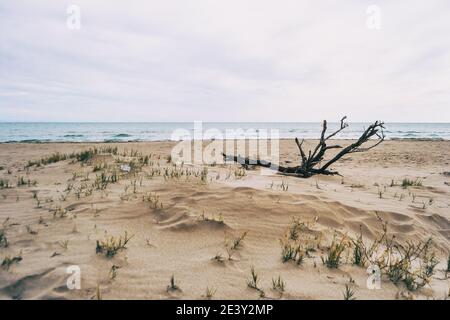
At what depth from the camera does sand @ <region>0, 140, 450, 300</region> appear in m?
3.07

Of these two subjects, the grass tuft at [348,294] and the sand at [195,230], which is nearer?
the grass tuft at [348,294]

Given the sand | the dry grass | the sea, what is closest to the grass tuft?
the sand

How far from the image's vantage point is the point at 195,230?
4.29 metres

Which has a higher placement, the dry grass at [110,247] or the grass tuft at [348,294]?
the dry grass at [110,247]

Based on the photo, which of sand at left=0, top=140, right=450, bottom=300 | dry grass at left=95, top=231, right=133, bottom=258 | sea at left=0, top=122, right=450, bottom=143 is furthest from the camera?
sea at left=0, top=122, right=450, bottom=143

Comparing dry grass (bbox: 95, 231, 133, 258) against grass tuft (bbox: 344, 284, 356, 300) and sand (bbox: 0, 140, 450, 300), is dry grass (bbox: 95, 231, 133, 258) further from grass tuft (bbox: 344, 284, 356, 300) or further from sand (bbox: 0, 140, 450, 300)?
grass tuft (bbox: 344, 284, 356, 300)

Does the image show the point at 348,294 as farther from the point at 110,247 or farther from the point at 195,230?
the point at 110,247

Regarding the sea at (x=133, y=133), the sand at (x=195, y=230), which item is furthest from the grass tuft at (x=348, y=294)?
the sea at (x=133, y=133)

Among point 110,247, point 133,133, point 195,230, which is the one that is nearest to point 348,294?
point 195,230

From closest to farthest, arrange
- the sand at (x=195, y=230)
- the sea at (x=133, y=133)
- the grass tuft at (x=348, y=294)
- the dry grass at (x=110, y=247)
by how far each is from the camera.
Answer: the grass tuft at (x=348, y=294)
the sand at (x=195, y=230)
the dry grass at (x=110, y=247)
the sea at (x=133, y=133)

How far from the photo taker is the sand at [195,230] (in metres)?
3.07

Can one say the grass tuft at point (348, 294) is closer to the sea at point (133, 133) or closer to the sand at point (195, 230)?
the sand at point (195, 230)

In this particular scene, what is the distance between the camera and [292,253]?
3.67 meters
